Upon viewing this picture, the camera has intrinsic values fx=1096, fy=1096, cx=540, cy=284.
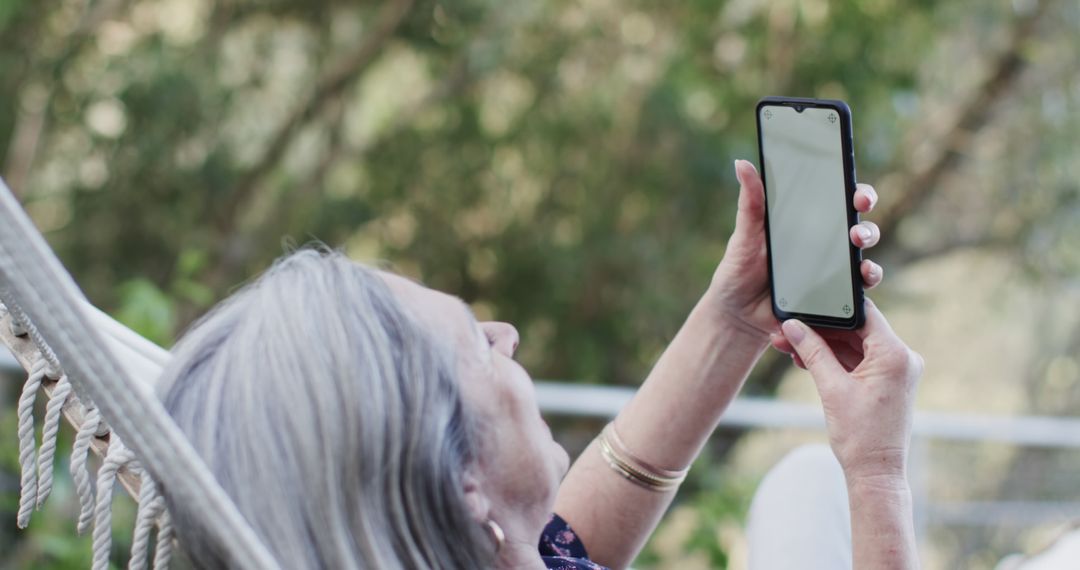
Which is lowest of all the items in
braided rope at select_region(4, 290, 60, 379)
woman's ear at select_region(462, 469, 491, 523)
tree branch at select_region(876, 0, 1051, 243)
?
tree branch at select_region(876, 0, 1051, 243)

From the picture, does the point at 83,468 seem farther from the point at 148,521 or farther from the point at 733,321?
the point at 733,321

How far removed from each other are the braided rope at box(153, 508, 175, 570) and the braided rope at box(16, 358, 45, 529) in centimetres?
21

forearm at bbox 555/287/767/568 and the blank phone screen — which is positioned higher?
the blank phone screen

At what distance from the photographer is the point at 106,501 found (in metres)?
1.04

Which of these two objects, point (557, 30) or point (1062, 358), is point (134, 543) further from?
point (1062, 358)

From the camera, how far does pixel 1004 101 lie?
19.0ft

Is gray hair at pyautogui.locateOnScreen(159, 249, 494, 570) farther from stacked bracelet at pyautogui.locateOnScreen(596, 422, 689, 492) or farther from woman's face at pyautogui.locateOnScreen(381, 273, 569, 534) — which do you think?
stacked bracelet at pyautogui.locateOnScreen(596, 422, 689, 492)

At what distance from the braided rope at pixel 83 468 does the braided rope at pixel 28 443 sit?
0.07 m

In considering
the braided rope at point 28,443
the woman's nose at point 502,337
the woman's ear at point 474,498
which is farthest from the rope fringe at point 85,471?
the woman's nose at point 502,337

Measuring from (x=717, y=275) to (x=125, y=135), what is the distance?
12.4 feet

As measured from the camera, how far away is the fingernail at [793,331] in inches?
49.1

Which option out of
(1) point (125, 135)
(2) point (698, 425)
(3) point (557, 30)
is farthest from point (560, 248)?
(2) point (698, 425)

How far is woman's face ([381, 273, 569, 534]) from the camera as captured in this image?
3.43 ft

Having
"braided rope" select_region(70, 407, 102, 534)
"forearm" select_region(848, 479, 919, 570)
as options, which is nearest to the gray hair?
"braided rope" select_region(70, 407, 102, 534)
